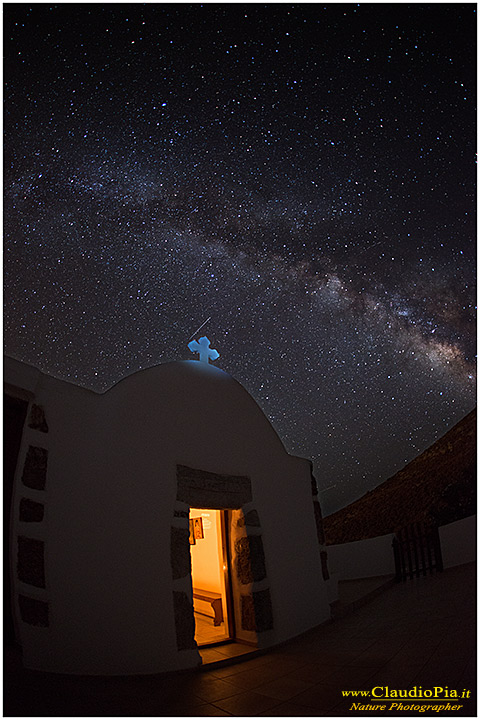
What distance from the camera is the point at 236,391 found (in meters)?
6.09

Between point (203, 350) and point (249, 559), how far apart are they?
10.2ft

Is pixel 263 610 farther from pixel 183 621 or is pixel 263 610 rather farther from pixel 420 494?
pixel 420 494

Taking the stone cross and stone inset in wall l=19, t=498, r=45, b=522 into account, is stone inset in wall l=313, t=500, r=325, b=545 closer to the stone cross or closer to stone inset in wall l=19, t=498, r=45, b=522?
the stone cross

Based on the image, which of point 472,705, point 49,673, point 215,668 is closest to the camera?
point 472,705

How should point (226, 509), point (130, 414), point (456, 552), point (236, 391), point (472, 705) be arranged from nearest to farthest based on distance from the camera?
point (472, 705)
point (130, 414)
point (226, 509)
point (236, 391)
point (456, 552)

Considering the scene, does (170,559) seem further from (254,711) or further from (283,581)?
(283,581)

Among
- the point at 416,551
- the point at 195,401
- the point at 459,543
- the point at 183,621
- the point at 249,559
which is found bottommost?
the point at 416,551

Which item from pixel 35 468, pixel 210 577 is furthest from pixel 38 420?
pixel 210 577

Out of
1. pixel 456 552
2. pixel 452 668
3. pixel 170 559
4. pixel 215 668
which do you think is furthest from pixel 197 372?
pixel 456 552

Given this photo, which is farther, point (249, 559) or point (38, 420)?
point (249, 559)

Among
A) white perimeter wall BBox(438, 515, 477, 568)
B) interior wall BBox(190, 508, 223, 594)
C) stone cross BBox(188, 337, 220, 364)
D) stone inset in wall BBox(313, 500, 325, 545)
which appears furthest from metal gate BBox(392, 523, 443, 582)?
stone cross BBox(188, 337, 220, 364)

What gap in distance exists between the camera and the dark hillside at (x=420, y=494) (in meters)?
15.7

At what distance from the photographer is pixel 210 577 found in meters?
6.61

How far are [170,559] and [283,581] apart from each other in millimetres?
1989
